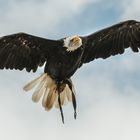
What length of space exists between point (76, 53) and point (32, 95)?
132 centimetres

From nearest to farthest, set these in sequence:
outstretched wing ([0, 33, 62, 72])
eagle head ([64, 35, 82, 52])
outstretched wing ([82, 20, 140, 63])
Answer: eagle head ([64, 35, 82, 52])
outstretched wing ([0, 33, 62, 72])
outstretched wing ([82, 20, 140, 63])

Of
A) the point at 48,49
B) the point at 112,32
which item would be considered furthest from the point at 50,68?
the point at 112,32

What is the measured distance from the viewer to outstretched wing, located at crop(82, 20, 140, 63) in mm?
17752

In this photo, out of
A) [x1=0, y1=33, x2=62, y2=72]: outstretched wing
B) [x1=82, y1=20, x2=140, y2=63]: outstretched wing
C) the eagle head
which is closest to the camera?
the eagle head

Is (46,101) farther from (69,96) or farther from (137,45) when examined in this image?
(137,45)

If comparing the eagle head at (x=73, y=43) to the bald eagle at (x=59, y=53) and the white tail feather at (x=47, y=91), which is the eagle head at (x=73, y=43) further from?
the white tail feather at (x=47, y=91)

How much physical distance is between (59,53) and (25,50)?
2.29 ft

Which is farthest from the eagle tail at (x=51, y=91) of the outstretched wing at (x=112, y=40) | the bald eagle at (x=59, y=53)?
the outstretched wing at (x=112, y=40)

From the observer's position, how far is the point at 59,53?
16922mm

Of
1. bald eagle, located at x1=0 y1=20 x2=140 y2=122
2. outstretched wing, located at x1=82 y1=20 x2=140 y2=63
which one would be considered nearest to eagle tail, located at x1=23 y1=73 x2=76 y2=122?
bald eagle, located at x1=0 y1=20 x2=140 y2=122

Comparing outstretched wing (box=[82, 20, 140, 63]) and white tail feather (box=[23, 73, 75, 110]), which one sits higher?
outstretched wing (box=[82, 20, 140, 63])

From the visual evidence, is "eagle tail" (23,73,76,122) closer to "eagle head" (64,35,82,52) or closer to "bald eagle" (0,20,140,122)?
"bald eagle" (0,20,140,122)

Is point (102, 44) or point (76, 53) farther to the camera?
point (102, 44)

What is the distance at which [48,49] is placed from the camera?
56.1ft
